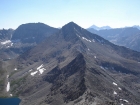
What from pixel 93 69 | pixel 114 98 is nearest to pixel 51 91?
pixel 93 69

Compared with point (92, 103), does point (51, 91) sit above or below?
below

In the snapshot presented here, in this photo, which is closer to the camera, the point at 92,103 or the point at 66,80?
the point at 92,103

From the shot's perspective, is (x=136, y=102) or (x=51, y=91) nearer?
(x=136, y=102)

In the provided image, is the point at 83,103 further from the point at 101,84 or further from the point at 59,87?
the point at 59,87

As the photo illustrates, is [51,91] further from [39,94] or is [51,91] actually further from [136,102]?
[136,102]

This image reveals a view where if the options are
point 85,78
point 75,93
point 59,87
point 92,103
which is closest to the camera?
point 92,103

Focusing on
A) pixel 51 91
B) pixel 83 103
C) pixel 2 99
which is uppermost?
pixel 83 103

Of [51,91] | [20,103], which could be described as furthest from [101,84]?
[20,103]

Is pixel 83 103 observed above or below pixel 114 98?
above

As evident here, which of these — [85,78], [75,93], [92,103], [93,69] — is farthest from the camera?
[93,69]

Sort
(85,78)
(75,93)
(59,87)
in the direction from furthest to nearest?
1. (59,87)
2. (85,78)
3. (75,93)
